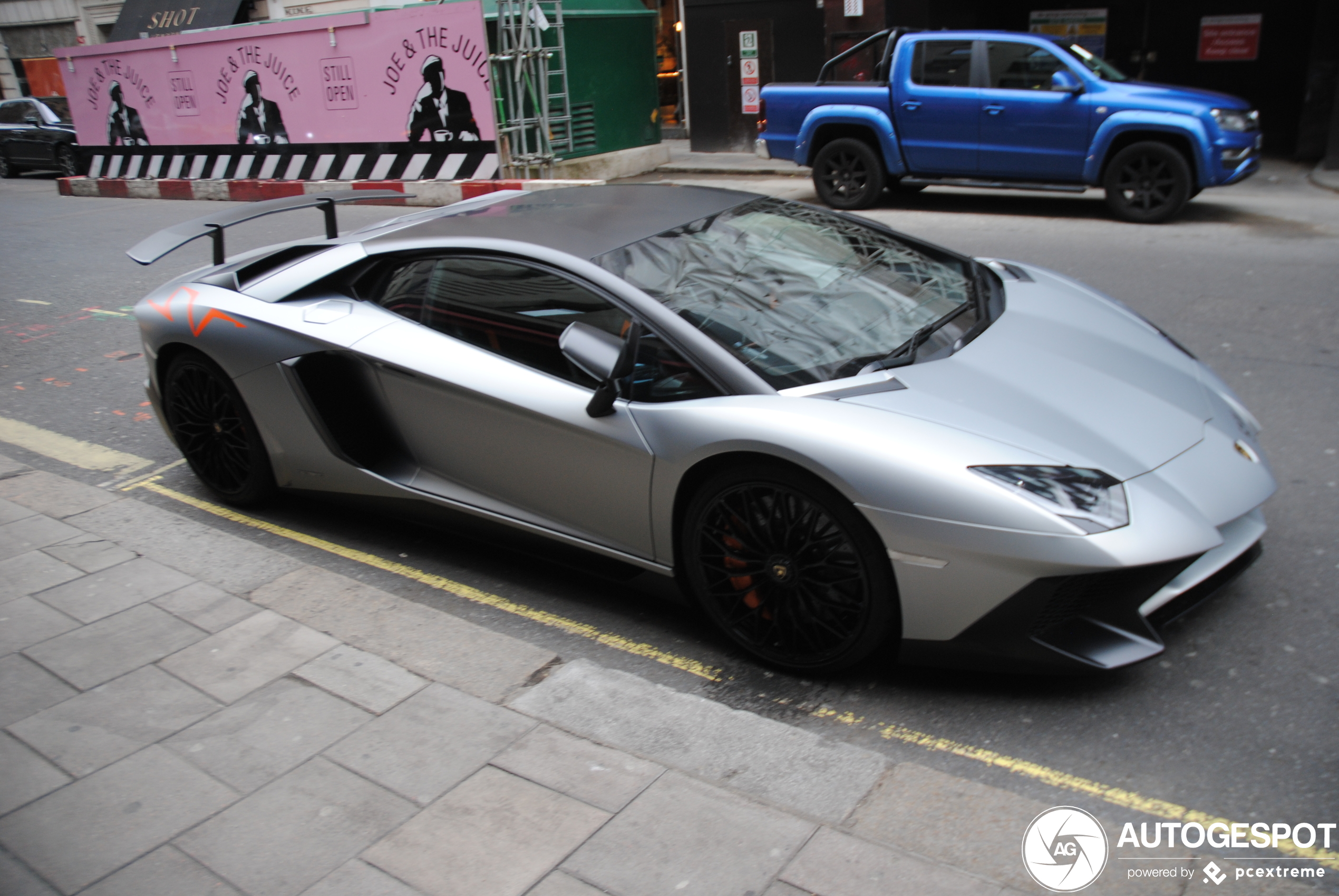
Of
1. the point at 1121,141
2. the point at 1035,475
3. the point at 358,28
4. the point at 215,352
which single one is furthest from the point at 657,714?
the point at 358,28

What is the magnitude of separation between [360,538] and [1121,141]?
8.41 m

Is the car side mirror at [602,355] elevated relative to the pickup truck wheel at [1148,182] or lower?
elevated

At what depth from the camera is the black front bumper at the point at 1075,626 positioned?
2.65 meters

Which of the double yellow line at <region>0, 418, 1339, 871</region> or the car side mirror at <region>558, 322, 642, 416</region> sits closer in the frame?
the double yellow line at <region>0, 418, 1339, 871</region>

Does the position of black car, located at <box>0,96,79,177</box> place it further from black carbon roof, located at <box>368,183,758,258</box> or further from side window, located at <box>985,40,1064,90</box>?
black carbon roof, located at <box>368,183,758,258</box>

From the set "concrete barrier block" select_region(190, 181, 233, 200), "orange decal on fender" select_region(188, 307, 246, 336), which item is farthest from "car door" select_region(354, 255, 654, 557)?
"concrete barrier block" select_region(190, 181, 233, 200)

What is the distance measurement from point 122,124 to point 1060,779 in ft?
66.2

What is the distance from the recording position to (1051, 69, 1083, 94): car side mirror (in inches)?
386

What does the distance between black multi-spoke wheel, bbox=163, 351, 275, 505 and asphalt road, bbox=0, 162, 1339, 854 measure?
18 cm

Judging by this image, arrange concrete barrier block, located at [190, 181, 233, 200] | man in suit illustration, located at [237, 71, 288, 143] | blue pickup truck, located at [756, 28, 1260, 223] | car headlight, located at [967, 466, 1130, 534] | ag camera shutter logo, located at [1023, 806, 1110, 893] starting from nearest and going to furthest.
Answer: ag camera shutter logo, located at [1023, 806, 1110, 893]
car headlight, located at [967, 466, 1130, 534]
blue pickup truck, located at [756, 28, 1260, 223]
man in suit illustration, located at [237, 71, 288, 143]
concrete barrier block, located at [190, 181, 233, 200]

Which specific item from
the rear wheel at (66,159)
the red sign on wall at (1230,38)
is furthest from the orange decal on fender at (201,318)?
the rear wheel at (66,159)

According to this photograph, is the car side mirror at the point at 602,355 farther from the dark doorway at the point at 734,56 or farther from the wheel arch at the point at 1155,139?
the dark doorway at the point at 734,56

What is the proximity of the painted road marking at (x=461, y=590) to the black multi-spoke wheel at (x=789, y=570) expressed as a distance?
23cm

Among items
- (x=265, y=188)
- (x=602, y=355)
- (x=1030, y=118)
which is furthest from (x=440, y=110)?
(x=602, y=355)
